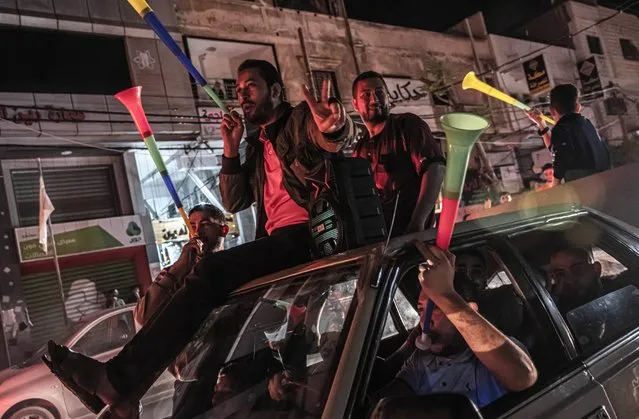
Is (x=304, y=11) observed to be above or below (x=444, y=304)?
above

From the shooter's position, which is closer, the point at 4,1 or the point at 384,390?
the point at 384,390

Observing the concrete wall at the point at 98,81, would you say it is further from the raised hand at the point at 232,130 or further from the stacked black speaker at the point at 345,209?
the stacked black speaker at the point at 345,209

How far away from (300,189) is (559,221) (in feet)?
3.87

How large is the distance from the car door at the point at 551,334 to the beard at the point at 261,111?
140 centimetres

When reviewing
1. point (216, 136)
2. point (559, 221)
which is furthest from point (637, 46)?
point (559, 221)

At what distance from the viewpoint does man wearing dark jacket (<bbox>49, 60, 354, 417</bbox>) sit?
6.38 ft

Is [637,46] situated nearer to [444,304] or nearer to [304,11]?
[304,11]

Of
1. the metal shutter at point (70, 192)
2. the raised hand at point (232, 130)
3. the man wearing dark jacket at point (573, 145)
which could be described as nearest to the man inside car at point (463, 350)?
the raised hand at point (232, 130)

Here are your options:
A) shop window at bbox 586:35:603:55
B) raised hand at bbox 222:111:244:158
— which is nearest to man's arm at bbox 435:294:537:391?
raised hand at bbox 222:111:244:158

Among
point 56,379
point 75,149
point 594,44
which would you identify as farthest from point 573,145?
point 594,44

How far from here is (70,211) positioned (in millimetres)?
11383

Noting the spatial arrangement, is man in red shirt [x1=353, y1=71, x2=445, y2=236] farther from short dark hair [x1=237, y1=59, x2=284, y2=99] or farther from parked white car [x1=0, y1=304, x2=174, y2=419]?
parked white car [x1=0, y1=304, x2=174, y2=419]

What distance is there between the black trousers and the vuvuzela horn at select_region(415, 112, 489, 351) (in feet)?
3.23

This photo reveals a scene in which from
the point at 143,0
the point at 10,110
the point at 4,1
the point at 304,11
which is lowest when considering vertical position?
the point at 143,0
